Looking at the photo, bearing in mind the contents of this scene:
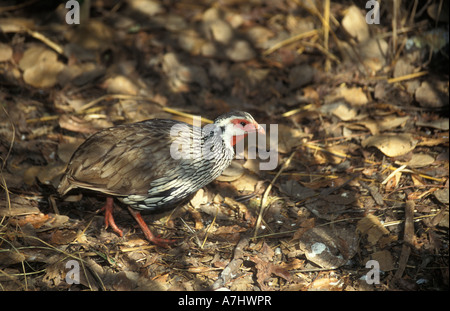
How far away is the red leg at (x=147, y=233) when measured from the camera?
441 centimetres

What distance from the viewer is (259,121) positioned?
576 centimetres

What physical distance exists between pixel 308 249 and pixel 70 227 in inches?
87.1

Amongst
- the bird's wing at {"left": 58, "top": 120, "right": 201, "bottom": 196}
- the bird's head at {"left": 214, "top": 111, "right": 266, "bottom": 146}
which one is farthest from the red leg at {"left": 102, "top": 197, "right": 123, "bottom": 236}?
the bird's head at {"left": 214, "top": 111, "right": 266, "bottom": 146}

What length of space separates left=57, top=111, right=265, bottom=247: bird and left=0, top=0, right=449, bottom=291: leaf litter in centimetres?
36

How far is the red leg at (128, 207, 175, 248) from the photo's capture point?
4.41 meters

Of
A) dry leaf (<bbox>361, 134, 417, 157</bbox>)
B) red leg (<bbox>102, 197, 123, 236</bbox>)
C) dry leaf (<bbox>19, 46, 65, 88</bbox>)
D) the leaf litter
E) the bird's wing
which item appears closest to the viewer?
the leaf litter

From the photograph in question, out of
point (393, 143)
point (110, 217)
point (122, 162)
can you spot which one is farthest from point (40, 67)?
point (393, 143)

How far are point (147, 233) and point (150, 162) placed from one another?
0.68m

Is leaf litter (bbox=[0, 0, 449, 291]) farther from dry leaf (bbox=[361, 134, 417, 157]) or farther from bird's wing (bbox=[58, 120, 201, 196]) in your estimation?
bird's wing (bbox=[58, 120, 201, 196])

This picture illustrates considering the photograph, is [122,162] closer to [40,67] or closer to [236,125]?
[236,125]

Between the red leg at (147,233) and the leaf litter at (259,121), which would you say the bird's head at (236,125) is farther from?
the red leg at (147,233)

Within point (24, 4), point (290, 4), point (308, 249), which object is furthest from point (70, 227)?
point (290, 4)

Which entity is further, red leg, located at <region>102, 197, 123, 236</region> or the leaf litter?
red leg, located at <region>102, 197, 123, 236</region>

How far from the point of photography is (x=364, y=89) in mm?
5984
